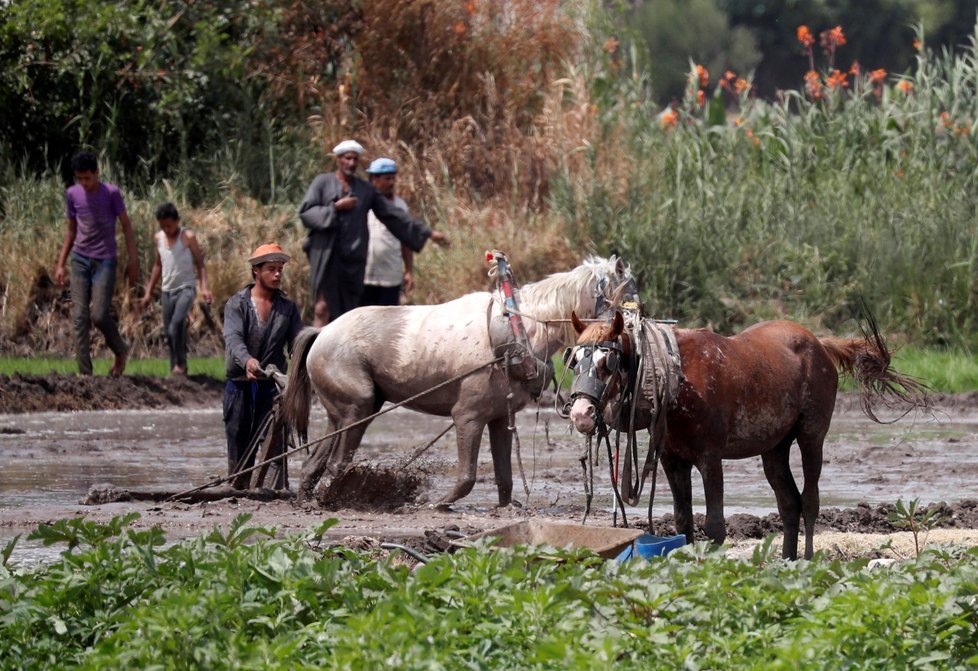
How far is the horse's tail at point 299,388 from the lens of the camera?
35.8 ft

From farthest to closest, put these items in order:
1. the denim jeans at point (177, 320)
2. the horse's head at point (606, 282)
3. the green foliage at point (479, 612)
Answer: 1. the denim jeans at point (177, 320)
2. the horse's head at point (606, 282)
3. the green foliage at point (479, 612)

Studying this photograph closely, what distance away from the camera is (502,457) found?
10.7 meters

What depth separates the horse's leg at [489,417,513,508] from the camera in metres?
10.7

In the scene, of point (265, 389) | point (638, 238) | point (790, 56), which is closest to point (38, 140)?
point (638, 238)

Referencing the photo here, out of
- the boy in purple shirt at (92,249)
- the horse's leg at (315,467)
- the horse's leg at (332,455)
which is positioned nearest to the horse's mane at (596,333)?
the horse's leg at (332,455)

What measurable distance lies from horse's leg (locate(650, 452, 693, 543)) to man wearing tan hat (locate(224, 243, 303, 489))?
344 centimetres

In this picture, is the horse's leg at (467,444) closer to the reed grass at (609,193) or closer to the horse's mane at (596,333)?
the horse's mane at (596,333)

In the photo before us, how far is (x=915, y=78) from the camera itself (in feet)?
67.2

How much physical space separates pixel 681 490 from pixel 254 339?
3732 mm

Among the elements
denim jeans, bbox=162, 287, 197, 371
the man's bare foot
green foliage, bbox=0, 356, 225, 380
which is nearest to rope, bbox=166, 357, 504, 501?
the man's bare foot

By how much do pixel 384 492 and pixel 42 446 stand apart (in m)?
3.95

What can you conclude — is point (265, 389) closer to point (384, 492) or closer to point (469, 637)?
point (384, 492)

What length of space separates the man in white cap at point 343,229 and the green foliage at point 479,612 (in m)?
7.76

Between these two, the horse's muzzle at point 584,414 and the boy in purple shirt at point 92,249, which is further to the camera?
the boy in purple shirt at point 92,249
